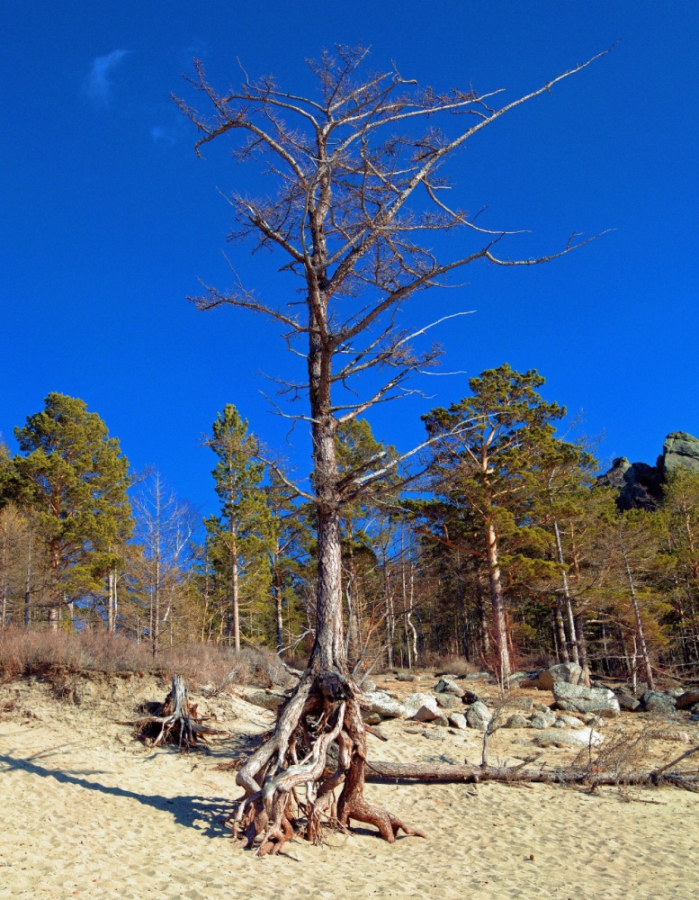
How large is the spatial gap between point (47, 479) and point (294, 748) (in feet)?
68.6

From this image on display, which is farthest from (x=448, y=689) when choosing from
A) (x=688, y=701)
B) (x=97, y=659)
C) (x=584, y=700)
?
(x=97, y=659)

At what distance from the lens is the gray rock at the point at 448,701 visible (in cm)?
1817

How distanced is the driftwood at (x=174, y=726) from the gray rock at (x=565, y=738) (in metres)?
7.66

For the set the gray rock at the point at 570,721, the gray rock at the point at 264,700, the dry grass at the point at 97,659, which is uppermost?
the dry grass at the point at 97,659

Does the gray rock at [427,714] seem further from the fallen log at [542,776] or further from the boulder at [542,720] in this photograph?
the fallen log at [542,776]

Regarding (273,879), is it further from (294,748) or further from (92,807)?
(92,807)

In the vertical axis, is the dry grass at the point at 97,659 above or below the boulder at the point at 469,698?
above

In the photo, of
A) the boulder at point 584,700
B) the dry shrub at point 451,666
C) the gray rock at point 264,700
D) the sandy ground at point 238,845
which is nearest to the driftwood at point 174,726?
the sandy ground at point 238,845

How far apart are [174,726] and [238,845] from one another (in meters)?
5.46

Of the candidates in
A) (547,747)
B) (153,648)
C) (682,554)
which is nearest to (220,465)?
(153,648)

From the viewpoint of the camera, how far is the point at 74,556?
80.2 feet

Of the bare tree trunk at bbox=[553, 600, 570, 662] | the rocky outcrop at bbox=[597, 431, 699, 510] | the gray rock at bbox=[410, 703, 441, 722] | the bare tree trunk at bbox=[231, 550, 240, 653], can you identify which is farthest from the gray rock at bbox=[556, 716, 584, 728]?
the rocky outcrop at bbox=[597, 431, 699, 510]

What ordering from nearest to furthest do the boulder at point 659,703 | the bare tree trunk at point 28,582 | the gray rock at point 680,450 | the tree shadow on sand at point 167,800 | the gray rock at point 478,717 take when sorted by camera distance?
the tree shadow on sand at point 167,800, the gray rock at point 478,717, the boulder at point 659,703, the bare tree trunk at point 28,582, the gray rock at point 680,450

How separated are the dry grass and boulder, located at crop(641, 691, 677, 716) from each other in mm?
12377
